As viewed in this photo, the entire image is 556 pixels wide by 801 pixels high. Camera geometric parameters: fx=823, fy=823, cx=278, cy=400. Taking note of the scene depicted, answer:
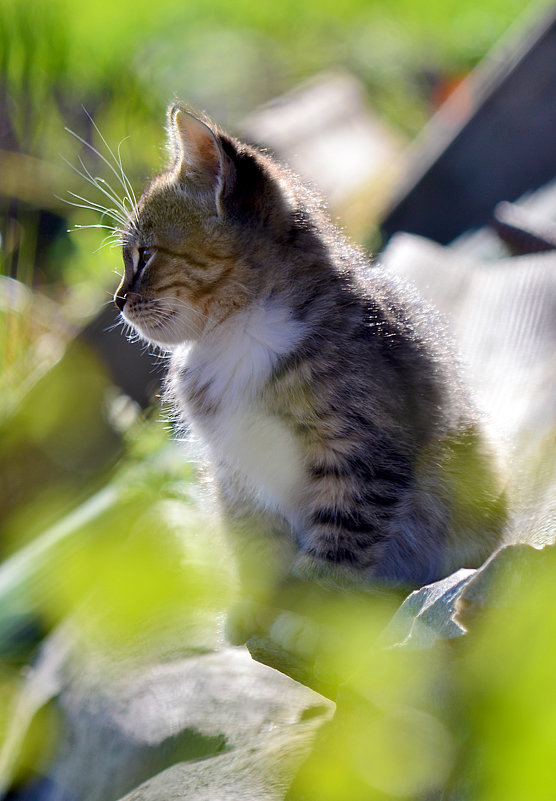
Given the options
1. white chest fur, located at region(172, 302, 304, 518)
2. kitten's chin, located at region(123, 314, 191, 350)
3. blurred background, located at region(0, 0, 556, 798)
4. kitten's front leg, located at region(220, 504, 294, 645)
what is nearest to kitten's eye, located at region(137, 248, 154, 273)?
kitten's chin, located at region(123, 314, 191, 350)

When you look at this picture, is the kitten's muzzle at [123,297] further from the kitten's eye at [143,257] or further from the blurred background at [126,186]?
the blurred background at [126,186]

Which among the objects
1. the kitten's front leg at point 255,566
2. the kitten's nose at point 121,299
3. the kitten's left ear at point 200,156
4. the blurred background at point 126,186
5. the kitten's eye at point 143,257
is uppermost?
the kitten's left ear at point 200,156

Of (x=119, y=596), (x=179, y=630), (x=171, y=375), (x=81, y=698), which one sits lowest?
(x=81, y=698)

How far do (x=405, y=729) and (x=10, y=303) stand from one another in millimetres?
3180

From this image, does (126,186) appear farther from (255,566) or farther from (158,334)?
(255,566)

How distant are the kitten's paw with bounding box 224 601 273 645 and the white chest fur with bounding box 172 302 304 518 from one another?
0.23 meters

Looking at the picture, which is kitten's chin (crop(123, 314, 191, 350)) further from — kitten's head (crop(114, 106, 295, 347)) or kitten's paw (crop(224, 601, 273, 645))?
kitten's paw (crop(224, 601, 273, 645))

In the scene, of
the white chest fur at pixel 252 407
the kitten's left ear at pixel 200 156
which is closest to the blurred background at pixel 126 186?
the white chest fur at pixel 252 407

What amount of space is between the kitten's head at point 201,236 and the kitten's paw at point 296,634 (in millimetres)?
658

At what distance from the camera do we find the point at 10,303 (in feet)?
12.5

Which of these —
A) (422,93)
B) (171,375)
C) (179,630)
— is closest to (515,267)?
(171,375)

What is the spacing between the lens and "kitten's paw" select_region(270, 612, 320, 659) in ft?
4.54

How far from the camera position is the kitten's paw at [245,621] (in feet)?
A: 5.26

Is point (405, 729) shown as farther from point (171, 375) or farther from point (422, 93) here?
point (422, 93)
